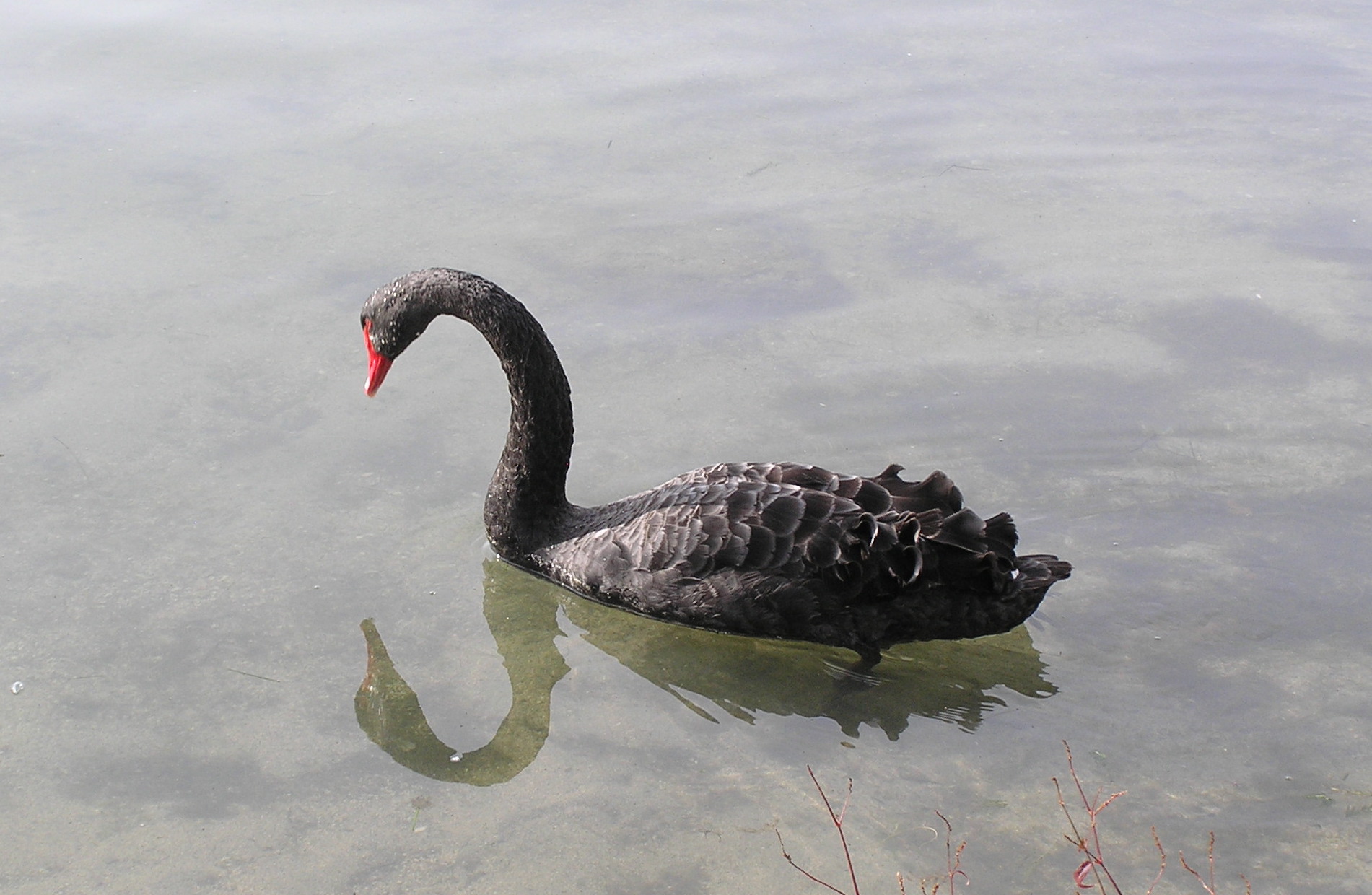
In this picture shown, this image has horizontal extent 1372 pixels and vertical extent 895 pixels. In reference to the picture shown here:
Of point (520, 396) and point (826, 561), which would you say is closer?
point (826, 561)

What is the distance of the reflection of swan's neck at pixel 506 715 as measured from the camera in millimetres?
4277

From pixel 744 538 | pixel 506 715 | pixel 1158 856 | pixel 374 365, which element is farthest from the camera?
pixel 374 365

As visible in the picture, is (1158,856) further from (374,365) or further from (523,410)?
(374,365)

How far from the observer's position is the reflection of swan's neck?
4.28 metres

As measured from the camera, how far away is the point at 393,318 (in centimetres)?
520

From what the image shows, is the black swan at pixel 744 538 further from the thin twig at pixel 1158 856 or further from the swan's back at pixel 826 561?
the thin twig at pixel 1158 856

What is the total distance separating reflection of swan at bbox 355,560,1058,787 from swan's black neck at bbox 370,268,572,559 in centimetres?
32

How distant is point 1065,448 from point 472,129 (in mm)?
4098

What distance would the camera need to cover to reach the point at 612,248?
23.1ft

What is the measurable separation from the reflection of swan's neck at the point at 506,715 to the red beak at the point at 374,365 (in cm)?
95

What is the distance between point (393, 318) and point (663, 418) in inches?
47.4

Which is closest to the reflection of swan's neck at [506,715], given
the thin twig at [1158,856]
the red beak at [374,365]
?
the red beak at [374,365]

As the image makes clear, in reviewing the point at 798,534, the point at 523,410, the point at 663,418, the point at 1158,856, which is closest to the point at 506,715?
the point at 798,534

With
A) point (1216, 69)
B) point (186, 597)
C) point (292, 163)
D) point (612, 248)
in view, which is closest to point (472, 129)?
point (292, 163)
